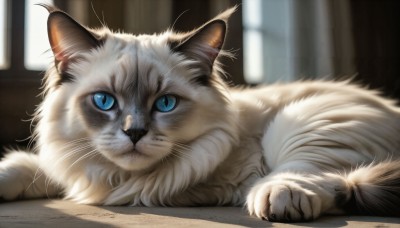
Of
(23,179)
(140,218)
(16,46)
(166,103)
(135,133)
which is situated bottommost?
(140,218)

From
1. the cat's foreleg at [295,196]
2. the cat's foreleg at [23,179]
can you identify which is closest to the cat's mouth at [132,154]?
the cat's foreleg at [295,196]

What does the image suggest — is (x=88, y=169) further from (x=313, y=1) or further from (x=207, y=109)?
(x=313, y=1)

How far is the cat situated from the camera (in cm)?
179

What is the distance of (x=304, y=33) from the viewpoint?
5156mm

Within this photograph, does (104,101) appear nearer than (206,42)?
Yes

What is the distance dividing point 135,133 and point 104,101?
0.23m

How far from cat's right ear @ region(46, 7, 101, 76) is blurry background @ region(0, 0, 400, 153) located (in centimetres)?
220

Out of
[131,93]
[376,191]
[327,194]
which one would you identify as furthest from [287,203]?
[131,93]

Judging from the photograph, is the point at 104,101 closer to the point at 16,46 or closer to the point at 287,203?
the point at 287,203

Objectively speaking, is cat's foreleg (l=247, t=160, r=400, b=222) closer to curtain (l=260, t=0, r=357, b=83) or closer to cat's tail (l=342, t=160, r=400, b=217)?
cat's tail (l=342, t=160, r=400, b=217)

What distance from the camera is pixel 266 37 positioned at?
5.20 meters

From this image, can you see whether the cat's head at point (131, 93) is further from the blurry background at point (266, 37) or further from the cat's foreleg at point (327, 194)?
the blurry background at point (266, 37)

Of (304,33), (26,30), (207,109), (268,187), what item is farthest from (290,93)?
(304,33)

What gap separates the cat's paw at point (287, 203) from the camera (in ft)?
4.85
